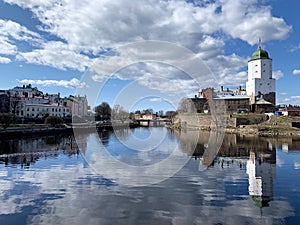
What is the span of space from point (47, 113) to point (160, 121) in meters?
55.3

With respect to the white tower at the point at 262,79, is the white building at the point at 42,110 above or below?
below

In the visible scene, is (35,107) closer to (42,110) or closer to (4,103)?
(42,110)

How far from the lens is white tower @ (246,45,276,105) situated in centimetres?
6930

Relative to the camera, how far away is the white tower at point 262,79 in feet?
227

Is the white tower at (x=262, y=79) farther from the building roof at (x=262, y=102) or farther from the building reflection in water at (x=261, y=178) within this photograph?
the building reflection in water at (x=261, y=178)

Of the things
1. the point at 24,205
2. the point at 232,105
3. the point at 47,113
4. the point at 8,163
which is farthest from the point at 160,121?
the point at 24,205

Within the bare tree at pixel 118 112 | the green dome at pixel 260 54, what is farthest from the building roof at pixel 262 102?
the bare tree at pixel 118 112

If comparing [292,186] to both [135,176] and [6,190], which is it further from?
Answer: [6,190]

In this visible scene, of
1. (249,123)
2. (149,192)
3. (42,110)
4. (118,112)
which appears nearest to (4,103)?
(42,110)

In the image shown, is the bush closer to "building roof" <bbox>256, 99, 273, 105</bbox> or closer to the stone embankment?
the stone embankment

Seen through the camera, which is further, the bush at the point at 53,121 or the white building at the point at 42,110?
the white building at the point at 42,110

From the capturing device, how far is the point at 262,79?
229 feet

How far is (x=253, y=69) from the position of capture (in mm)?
71812

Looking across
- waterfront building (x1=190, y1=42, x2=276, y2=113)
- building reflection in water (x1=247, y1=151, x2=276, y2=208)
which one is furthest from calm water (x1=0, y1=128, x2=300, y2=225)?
waterfront building (x1=190, y1=42, x2=276, y2=113)
